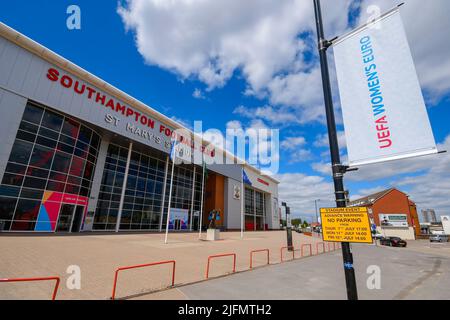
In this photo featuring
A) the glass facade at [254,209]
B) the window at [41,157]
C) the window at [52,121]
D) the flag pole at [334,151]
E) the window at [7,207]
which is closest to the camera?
the flag pole at [334,151]

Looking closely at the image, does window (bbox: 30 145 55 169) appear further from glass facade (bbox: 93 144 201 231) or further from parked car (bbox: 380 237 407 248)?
parked car (bbox: 380 237 407 248)

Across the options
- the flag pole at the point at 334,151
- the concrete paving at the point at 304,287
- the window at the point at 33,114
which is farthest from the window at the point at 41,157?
the flag pole at the point at 334,151

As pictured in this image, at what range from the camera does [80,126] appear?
2419 cm

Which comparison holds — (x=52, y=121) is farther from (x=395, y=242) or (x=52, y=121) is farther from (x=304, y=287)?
(x=395, y=242)

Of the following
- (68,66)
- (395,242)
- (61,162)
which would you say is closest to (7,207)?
(61,162)

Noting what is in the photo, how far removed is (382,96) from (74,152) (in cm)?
2723

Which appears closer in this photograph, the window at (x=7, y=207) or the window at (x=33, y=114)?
the window at (x=7, y=207)

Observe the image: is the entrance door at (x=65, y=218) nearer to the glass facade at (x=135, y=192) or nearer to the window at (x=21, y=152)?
the glass facade at (x=135, y=192)

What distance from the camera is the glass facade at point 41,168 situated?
18797 mm

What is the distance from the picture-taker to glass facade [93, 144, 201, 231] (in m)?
27.5

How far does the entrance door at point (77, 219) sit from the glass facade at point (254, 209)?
36.7 meters

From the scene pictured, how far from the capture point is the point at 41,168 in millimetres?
20578

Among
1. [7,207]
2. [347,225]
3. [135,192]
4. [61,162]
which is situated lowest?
[347,225]
